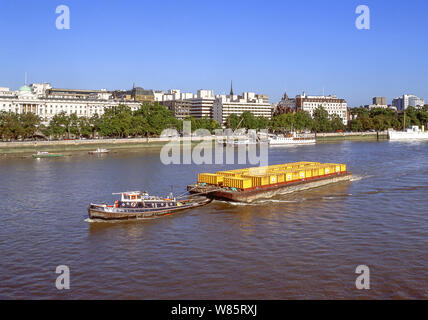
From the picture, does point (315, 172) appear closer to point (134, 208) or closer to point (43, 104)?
point (134, 208)

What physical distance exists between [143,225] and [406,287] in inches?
802

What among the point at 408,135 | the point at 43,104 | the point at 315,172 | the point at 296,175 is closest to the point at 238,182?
the point at 296,175

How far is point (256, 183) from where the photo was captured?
46594mm

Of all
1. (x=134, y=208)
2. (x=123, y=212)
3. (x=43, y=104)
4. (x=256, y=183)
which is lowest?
(x=123, y=212)

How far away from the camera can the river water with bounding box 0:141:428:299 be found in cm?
2236

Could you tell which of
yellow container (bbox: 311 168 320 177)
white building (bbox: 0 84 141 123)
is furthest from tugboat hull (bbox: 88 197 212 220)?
white building (bbox: 0 84 141 123)

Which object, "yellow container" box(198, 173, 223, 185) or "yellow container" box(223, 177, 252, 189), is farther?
"yellow container" box(198, 173, 223, 185)

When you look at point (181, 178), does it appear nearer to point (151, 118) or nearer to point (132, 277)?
point (132, 277)

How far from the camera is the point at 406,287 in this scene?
2228 centimetres

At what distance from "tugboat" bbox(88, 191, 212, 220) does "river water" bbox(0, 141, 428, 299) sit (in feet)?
2.47

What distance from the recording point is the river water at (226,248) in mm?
22359

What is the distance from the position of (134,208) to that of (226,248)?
1071 centimetres

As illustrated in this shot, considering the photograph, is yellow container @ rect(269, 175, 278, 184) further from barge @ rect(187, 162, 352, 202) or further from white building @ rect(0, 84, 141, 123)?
white building @ rect(0, 84, 141, 123)
